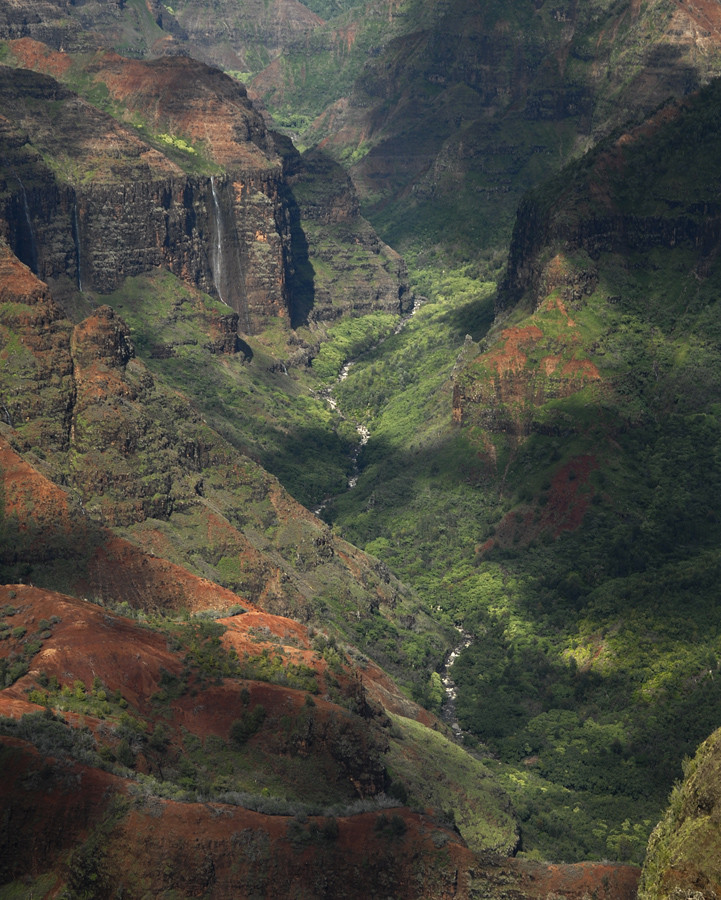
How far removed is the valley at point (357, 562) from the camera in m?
66.3

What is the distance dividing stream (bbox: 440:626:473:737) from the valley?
42cm

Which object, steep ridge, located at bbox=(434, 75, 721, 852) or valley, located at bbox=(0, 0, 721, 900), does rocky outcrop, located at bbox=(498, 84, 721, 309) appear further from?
valley, located at bbox=(0, 0, 721, 900)

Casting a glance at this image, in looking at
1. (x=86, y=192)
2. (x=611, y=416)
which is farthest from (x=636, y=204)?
(x=86, y=192)

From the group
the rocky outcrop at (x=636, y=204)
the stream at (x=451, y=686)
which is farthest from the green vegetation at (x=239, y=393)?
the stream at (x=451, y=686)

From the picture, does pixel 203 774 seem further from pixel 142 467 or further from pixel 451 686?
pixel 451 686

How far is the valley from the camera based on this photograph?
66.3 meters

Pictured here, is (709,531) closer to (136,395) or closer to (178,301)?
(136,395)

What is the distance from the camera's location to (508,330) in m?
160

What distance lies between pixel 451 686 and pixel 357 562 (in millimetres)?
14518

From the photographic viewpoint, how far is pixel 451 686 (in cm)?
12781

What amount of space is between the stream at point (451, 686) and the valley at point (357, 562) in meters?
0.42

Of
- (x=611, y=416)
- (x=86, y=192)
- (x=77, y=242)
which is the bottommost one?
(x=611, y=416)

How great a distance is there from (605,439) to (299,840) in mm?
89126

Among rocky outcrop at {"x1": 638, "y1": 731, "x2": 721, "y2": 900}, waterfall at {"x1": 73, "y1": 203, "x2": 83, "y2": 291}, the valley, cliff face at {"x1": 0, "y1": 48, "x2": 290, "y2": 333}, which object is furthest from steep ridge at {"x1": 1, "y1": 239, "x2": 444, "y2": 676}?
rocky outcrop at {"x1": 638, "y1": 731, "x2": 721, "y2": 900}
